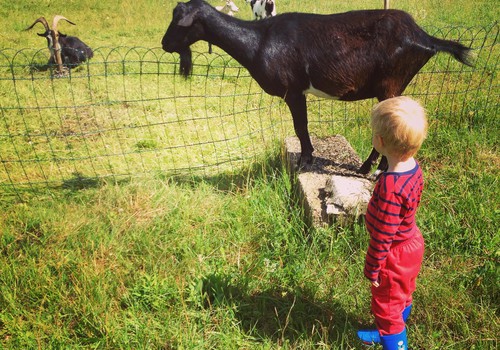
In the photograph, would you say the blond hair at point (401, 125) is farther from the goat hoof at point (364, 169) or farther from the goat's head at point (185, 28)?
the goat's head at point (185, 28)

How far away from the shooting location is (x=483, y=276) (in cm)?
262

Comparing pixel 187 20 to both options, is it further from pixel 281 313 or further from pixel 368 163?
pixel 281 313

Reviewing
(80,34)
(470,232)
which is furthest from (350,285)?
(80,34)

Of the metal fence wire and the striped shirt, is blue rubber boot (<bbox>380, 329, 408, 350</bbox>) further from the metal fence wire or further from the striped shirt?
the metal fence wire

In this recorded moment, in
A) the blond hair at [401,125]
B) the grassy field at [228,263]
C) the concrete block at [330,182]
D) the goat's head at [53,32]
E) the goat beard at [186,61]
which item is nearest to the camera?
the blond hair at [401,125]

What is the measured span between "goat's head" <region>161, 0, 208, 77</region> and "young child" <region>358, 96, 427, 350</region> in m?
2.05

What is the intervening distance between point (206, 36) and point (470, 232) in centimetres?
266

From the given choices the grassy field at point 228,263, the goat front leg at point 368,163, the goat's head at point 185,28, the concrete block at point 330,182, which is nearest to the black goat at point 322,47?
the goat's head at point 185,28

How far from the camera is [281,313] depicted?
2.64 m

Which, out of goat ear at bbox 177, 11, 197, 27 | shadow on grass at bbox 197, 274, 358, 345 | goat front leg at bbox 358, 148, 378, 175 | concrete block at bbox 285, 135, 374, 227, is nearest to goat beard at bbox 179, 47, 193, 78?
goat ear at bbox 177, 11, 197, 27

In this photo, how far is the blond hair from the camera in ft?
5.98

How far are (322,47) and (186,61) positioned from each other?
1229 millimetres

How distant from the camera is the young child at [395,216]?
185 cm

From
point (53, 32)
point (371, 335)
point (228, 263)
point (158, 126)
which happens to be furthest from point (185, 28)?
point (53, 32)
